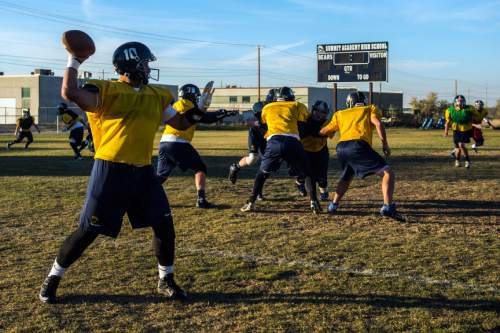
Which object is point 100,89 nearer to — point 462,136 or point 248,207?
point 248,207

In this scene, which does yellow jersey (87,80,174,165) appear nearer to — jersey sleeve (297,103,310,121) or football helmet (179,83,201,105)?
football helmet (179,83,201,105)

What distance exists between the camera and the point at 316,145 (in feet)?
34.1

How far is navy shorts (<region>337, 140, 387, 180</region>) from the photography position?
843 centimetres

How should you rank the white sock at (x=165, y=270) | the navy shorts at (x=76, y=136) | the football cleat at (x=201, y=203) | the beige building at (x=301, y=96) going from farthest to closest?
the beige building at (x=301, y=96)
the navy shorts at (x=76, y=136)
the football cleat at (x=201, y=203)
the white sock at (x=165, y=270)

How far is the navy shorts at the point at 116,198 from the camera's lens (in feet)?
15.6

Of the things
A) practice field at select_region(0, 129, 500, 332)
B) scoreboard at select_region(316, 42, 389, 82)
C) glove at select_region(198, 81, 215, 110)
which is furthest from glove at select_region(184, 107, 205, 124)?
scoreboard at select_region(316, 42, 389, 82)

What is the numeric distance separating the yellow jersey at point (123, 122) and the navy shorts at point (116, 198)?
9 cm

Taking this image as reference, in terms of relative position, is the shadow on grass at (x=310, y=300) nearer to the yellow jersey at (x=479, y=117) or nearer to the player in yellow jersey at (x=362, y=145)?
the player in yellow jersey at (x=362, y=145)

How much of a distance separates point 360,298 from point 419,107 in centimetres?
8692

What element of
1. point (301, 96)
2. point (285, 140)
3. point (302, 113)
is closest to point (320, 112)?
point (302, 113)

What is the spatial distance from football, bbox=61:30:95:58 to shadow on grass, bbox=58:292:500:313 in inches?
78.1

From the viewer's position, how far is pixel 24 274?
5.70m

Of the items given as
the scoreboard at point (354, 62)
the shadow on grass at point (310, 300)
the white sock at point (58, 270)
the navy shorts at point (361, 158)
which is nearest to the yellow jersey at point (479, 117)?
the navy shorts at point (361, 158)

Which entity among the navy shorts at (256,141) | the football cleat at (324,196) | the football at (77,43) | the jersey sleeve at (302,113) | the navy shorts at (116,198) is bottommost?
the football cleat at (324,196)
